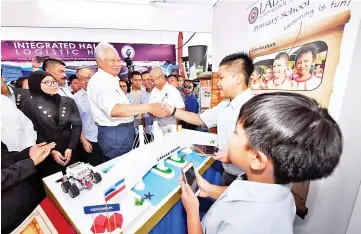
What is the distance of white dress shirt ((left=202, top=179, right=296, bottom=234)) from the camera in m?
0.56

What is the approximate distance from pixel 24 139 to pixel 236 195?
5.92 feet

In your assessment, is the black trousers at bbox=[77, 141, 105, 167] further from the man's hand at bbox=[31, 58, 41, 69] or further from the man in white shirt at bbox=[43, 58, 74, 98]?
the man's hand at bbox=[31, 58, 41, 69]

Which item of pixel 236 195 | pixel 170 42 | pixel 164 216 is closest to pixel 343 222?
pixel 236 195

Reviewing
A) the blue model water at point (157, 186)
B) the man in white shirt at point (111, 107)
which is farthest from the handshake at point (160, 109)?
the blue model water at point (157, 186)

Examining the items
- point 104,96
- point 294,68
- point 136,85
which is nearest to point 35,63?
point 136,85

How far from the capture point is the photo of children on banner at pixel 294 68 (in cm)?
127

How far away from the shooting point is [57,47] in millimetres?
3111

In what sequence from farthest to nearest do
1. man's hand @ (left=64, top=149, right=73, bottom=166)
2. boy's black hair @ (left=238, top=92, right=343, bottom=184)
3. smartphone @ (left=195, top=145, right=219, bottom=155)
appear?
man's hand @ (left=64, top=149, right=73, bottom=166)
smartphone @ (left=195, top=145, right=219, bottom=155)
boy's black hair @ (left=238, top=92, right=343, bottom=184)

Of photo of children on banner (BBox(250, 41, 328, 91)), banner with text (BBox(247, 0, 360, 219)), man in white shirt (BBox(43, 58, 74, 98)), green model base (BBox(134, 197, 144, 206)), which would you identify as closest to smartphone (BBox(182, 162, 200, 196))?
green model base (BBox(134, 197, 144, 206))

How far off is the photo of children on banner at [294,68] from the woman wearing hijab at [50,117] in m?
2.11

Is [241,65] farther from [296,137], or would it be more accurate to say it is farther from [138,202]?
[138,202]

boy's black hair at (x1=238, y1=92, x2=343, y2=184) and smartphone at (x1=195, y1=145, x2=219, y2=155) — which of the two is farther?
smartphone at (x1=195, y1=145, x2=219, y2=155)

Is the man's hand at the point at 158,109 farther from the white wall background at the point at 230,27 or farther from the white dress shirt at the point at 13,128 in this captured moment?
the white wall background at the point at 230,27

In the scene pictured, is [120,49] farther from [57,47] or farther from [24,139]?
[24,139]
